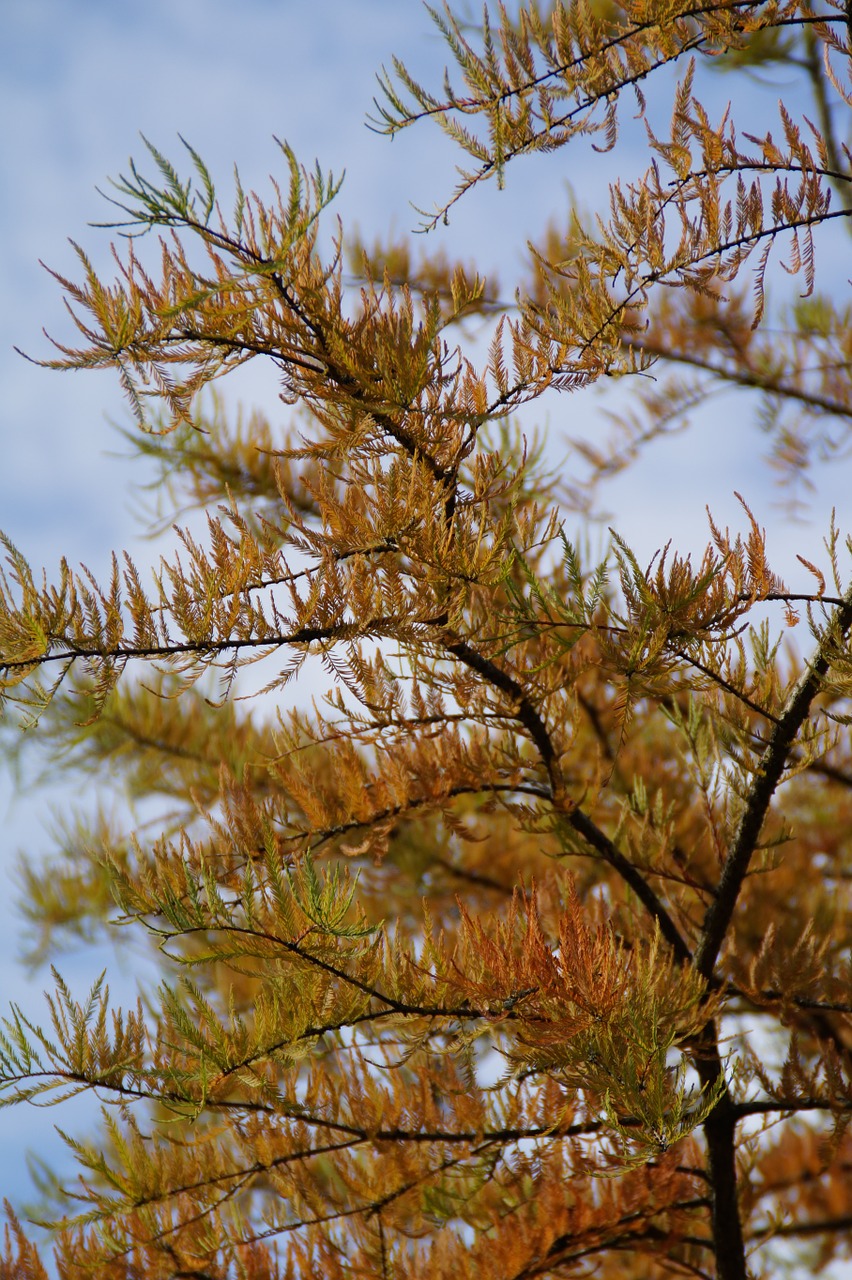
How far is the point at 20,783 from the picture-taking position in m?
2.40

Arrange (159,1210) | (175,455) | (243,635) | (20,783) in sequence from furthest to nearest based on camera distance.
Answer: (20,783), (175,455), (159,1210), (243,635)

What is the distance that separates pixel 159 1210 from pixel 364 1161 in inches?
7.6

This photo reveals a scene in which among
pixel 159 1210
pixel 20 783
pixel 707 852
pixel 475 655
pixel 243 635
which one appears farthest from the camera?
pixel 20 783

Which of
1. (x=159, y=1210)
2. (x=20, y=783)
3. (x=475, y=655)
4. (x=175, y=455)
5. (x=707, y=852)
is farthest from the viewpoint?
(x=20, y=783)

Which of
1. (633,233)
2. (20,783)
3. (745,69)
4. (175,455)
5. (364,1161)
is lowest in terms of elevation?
(364,1161)

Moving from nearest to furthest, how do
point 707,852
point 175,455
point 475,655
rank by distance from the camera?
point 475,655
point 707,852
point 175,455

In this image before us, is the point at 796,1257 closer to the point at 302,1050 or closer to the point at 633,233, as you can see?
the point at 302,1050

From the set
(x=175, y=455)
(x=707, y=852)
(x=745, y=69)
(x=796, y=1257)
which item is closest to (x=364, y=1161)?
(x=707, y=852)

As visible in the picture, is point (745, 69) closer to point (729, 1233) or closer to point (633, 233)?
point (633, 233)

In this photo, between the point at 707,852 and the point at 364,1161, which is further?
the point at 707,852

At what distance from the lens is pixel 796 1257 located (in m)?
2.49

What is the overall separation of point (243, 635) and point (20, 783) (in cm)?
182

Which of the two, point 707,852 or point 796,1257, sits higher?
point 707,852

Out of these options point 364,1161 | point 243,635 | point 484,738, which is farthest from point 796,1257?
point 243,635
